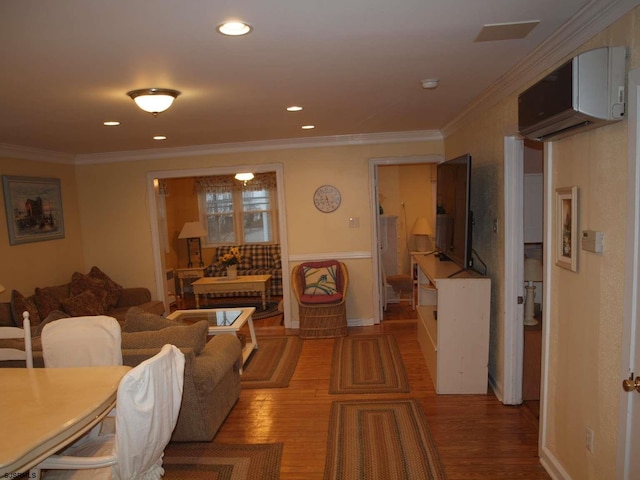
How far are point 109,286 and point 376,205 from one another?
3692 millimetres

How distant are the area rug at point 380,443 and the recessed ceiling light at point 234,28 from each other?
2.51 metres

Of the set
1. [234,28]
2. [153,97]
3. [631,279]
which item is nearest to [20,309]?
[153,97]

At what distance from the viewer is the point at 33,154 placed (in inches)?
206

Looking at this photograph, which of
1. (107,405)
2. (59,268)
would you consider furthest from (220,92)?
(59,268)

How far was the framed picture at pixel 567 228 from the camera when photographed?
218cm

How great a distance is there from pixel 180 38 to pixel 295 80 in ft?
3.17

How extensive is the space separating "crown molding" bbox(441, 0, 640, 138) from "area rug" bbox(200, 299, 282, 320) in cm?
432

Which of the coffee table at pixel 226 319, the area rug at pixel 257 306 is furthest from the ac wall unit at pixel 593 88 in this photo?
the area rug at pixel 257 306

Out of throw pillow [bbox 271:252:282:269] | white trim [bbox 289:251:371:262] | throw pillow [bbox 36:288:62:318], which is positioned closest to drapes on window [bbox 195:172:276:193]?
throw pillow [bbox 271:252:282:269]

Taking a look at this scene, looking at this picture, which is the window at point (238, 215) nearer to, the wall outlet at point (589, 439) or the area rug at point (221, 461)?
the area rug at point (221, 461)

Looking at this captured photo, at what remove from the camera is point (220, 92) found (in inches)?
122

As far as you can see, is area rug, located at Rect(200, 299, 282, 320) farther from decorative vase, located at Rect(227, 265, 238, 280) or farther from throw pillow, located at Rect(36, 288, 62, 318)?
throw pillow, located at Rect(36, 288, 62, 318)

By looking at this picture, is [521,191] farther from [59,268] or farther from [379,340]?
[59,268]

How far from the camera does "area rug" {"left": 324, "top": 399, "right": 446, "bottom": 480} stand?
2.66 meters
